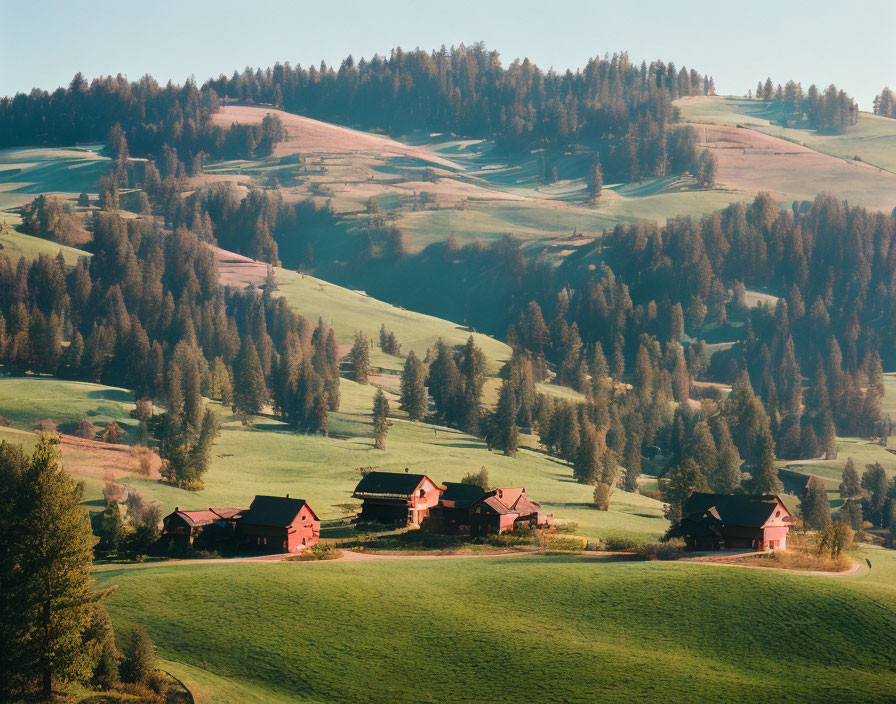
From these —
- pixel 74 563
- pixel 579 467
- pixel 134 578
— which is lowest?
pixel 579 467

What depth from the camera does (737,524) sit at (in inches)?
3068

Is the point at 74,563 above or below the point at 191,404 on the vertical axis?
Result: above

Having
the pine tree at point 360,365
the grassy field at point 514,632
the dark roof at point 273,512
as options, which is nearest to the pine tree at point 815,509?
the grassy field at point 514,632

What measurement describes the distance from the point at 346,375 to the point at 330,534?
4181 inches

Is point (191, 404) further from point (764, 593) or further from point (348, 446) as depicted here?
point (764, 593)

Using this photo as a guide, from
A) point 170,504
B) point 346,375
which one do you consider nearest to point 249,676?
point 170,504

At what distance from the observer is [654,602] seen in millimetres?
57188

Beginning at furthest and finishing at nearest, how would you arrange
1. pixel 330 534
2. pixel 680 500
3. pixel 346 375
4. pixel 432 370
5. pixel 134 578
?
1. pixel 346 375
2. pixel 432 370
3. pixel 680 500
4. pixel 330 534
5. pixel 134 578

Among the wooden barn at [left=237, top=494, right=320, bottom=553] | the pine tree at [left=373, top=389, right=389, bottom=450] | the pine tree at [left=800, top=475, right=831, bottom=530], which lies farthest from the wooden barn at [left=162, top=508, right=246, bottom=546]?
the pine tree at [left=800, top=475, right=831, bottom=530]

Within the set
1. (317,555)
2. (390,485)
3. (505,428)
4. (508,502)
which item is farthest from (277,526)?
(505,428)

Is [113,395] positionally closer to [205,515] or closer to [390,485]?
[390,485]

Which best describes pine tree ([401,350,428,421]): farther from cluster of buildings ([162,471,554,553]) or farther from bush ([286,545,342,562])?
bush ([286,545,342,562])

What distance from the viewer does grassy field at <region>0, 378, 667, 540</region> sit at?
9444 centimetres

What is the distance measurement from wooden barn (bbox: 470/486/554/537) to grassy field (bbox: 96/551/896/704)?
18.3m
